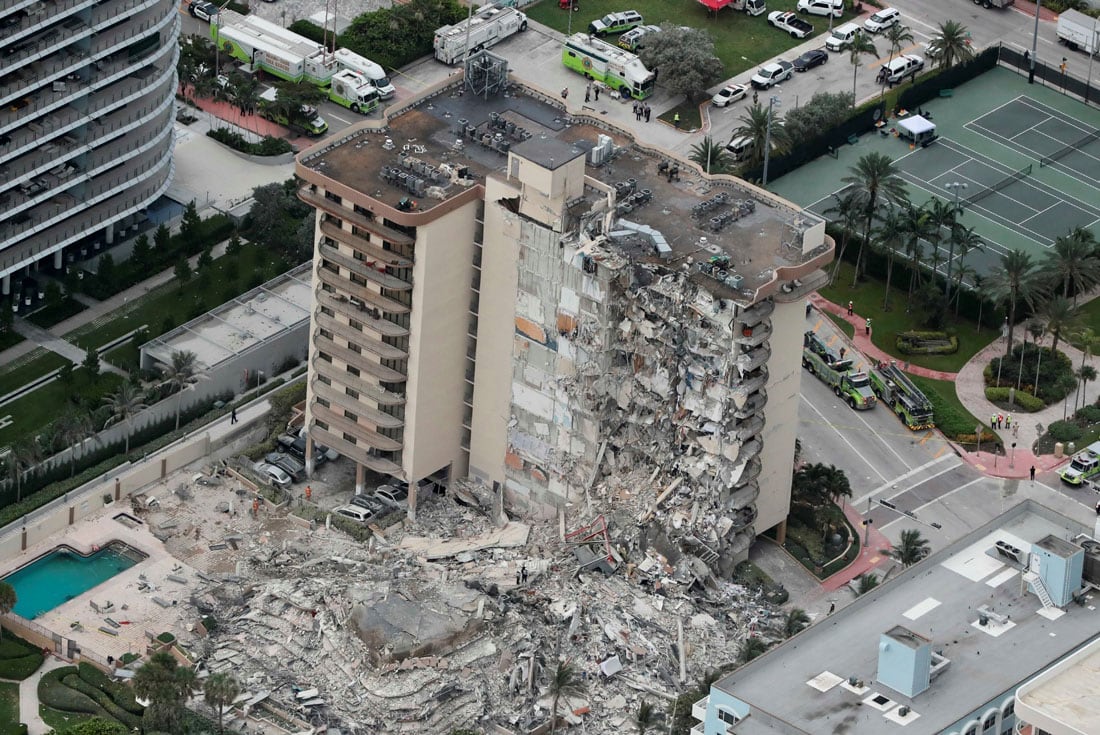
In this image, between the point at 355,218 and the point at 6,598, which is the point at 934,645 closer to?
the point at 355,218

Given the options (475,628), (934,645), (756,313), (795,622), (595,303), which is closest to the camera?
(934,645)

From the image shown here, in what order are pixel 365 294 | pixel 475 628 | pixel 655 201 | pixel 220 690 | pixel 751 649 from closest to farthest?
pixel 220 690
pixel 751 649
pixel 475 628
pixel 365 294
pixel 655 201

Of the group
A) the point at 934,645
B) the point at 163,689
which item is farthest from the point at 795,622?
the point at 163,689

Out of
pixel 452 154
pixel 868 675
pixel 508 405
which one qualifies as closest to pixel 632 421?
pixel 508 405

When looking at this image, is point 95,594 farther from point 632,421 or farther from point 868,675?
point 868,675

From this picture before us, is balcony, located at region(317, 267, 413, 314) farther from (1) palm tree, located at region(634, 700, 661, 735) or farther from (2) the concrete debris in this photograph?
(1) palm tree, located at region(634, 700, 661, 735)

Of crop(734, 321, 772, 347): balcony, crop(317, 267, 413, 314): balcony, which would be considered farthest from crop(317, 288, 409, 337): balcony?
crop(734, 321, 772, 347): balcony

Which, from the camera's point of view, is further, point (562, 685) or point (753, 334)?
point (753, 334)
